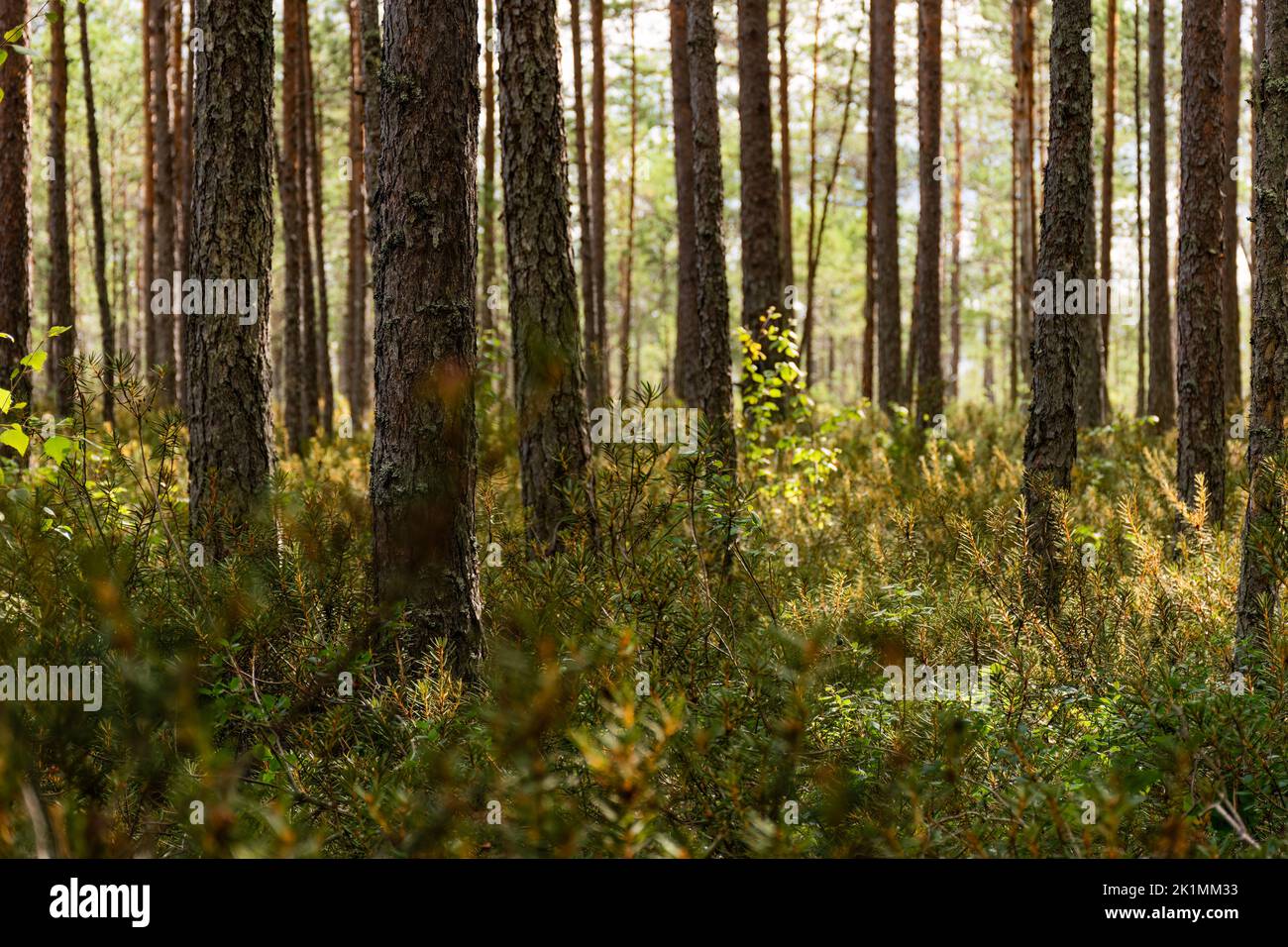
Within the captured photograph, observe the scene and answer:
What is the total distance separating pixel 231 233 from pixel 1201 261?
277 inches

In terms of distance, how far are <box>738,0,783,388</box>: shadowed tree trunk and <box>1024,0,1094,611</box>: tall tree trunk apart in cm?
550

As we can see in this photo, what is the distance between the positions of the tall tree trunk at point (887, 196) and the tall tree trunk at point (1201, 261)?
7629mm

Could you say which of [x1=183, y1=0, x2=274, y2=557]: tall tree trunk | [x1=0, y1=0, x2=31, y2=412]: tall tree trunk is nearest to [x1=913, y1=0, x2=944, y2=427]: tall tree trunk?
[x1=183, y1=0, x2=274, y2=557]: tall tree trunk

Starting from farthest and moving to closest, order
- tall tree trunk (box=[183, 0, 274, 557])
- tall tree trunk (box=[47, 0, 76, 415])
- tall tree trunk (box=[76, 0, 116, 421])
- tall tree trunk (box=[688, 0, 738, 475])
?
tall tree trunk (box=[76, 0, 116, 421]) < tall tree trunk (box=[47, 0, 76, 415]) < tall tree trunk (box=[688, 0, 738, 475]) < tall tree trunk (box=[183, 0, 274, 557])

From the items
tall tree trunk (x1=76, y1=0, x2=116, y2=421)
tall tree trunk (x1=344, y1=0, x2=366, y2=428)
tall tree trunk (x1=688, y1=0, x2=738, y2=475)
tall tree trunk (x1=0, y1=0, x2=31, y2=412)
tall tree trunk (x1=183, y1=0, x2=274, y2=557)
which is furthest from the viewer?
tall tree trunk (x1=344, y1=0, x2=366, y2=428)

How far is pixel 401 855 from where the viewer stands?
2.20m

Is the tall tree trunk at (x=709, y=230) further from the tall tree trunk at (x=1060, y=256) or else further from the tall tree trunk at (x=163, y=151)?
the tall tree trunk at (x=163, y=151)

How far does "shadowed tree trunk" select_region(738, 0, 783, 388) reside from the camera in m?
11.3

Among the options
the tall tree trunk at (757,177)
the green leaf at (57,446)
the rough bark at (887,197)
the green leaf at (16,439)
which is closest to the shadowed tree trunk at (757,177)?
the tall tree trunk at (757,177)

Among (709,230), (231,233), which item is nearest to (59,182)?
(231,233)

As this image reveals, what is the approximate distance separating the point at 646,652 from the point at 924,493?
4.36 meters

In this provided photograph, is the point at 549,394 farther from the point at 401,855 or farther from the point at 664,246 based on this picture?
the point at 664,246

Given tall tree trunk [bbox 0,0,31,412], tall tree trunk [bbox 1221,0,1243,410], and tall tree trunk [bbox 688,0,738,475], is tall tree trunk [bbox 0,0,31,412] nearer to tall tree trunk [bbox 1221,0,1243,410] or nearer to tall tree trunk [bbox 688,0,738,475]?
tall tree trunk [bbox 688,0,738,475]
